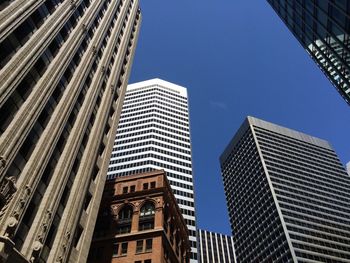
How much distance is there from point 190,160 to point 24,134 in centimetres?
9358

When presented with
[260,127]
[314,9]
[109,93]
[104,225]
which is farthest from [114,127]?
[260,127]

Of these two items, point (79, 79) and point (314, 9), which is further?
point (79, 79)

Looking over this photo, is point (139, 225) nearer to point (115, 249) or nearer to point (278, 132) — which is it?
point (115, 249)

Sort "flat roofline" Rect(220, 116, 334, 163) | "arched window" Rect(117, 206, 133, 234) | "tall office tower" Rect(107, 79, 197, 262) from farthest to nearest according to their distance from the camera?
"flat roofline" Rect(220, 116, 334, 163), "tall office tower" Rect(107, 79, 197, 262), "arched window" Rect(117, 206, 133, 234)

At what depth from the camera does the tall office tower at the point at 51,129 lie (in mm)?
27016

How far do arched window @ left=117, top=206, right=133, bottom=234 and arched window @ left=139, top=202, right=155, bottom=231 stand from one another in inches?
75.3

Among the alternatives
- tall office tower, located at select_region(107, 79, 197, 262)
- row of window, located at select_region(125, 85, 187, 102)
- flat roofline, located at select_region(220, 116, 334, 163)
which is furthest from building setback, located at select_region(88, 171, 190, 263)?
flat roofline, located at select_region(220, 116, 334, 163)

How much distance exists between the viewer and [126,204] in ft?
199

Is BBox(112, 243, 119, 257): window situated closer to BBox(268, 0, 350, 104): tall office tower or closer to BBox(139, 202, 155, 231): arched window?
BBox(139, 202, 155, 231): arched window

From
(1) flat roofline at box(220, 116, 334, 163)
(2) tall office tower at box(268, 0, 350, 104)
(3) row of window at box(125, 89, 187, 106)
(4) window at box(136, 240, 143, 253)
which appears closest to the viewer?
(2) tall office tower at box(268, 0, 350, 104)

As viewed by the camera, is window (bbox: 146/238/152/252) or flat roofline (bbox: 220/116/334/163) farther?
flat roofline (bbox: 220/116/334/163)

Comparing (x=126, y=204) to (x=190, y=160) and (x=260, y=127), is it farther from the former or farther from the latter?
(x=260, y=127)

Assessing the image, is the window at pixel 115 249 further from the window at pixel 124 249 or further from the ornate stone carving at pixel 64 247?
the ornate stone carving at pixel 64 247

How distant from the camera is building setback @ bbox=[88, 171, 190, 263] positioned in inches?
2099
